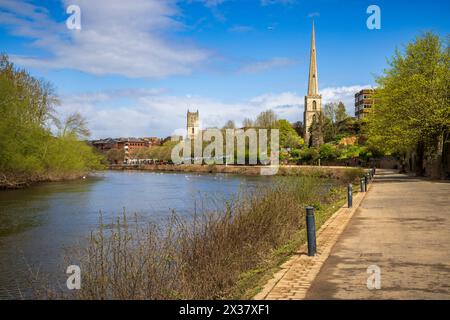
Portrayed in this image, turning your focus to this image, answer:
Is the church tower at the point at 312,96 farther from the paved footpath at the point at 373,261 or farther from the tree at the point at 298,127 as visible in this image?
the paved footpath at the point at 373,261

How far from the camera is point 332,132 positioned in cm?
11425

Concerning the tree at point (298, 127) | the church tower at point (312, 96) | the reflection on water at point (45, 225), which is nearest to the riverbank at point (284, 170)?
the reflection on water at point (45, 225)

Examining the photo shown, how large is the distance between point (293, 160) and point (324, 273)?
299ft

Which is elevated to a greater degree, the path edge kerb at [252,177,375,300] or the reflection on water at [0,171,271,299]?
the path edge kerb at [252,177,375,300]

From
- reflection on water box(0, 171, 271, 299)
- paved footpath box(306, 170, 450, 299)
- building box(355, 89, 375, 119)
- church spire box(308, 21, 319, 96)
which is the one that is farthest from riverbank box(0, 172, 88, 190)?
building box(355, 89, 375, 119)

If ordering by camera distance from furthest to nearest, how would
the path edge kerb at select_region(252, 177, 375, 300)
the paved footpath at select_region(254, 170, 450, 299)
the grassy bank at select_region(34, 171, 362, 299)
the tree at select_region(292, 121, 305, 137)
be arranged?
the tree at select_region(292, 121, 305, 137) < the grassy bank at select_region(34, 171, 362, 299) < the path edge kerb at select_region(252, 177, 375, 300) < the paved footpath at select_region(254, 170, 450, 299)

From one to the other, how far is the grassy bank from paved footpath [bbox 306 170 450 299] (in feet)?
3.87

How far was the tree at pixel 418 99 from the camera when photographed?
117 feet

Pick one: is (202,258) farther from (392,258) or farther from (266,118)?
(266,118)

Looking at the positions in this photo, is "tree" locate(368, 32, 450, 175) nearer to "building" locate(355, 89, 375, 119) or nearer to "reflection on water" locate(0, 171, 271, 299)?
"reflection on water" locate(0, 171, 271, 299)

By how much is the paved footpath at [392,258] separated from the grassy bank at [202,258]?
1.18 metres

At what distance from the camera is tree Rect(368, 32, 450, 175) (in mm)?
35688

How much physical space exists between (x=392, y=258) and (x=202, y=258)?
3865 mm
